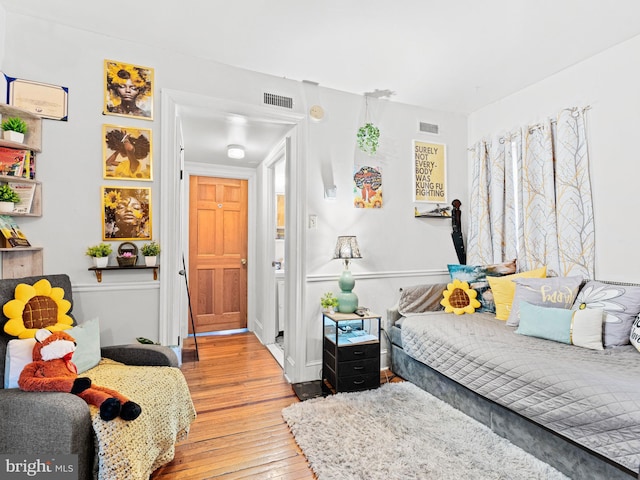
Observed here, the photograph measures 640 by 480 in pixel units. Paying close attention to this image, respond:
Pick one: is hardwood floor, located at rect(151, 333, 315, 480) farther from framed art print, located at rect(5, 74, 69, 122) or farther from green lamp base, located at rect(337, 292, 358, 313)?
framed art print, located at rect(5, 74, 69, 122)

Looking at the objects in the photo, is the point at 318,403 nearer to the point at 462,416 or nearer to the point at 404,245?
the point at 462,416

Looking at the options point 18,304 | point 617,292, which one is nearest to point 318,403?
point 18,304

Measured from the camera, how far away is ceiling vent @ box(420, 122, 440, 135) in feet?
10.9

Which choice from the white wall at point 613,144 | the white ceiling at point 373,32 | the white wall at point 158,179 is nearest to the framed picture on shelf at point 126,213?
the white wall at point 158,179

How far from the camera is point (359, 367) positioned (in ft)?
8.60

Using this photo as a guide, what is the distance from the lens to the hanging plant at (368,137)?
9.68ft

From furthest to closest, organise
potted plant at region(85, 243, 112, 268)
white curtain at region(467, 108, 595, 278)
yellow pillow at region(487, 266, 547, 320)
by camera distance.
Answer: yellow pillow at region(487, 266, 547, 320) < white curtain at region(467, 108, 595, 278) < potted plant at region(85, 243, 112, 268)

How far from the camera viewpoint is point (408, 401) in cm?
245

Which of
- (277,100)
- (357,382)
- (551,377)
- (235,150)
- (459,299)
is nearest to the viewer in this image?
(551,377)

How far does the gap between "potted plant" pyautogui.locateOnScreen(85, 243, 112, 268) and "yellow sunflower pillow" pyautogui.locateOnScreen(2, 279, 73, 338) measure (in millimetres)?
270

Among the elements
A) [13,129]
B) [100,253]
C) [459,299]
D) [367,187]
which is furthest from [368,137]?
[13,129]

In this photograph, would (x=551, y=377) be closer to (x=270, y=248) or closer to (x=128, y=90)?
(x=270, y=248)

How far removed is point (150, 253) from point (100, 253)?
0.95 ft

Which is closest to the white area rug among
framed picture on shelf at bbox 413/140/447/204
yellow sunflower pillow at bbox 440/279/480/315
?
yellow sunflower pillow at bbox 440/279/480/315
